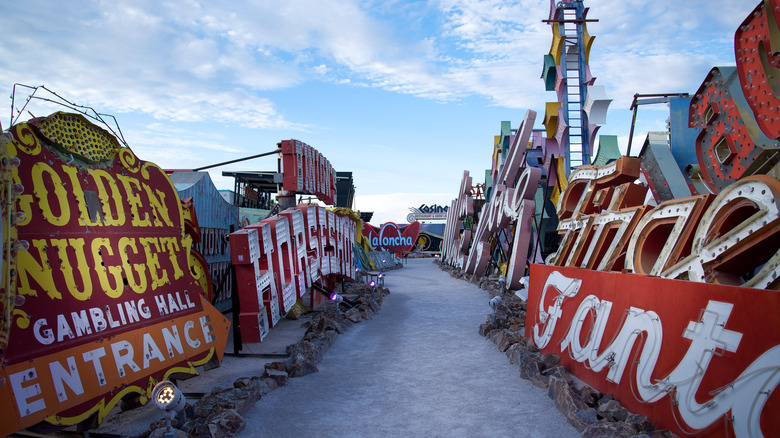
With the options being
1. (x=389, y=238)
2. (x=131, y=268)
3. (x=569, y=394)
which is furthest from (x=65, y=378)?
(x=389, y=238)

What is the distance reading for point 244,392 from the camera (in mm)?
6109

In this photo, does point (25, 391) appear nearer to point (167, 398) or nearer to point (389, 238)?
point (167, 398)

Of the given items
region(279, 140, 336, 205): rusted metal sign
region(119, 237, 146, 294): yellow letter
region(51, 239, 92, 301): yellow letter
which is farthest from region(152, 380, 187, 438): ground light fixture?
region(279, 140, 336, 205): rusted metal sign

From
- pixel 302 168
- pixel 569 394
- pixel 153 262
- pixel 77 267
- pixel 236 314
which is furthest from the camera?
pixel 302 168

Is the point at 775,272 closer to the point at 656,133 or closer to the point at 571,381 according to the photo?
the point at 571,381

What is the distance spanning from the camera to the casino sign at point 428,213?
6667 centimetres

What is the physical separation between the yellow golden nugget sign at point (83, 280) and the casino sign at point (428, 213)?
55734mm

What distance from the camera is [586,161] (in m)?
17.9

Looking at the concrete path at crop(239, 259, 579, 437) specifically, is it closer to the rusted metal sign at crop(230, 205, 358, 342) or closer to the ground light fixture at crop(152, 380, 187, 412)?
the ground light fixture at crop(152, 380, 187, 412)

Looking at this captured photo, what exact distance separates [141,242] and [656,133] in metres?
7.37

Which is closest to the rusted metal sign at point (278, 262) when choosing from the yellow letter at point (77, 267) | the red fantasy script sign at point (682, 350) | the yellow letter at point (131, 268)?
the yellow letter at point (131, 268)

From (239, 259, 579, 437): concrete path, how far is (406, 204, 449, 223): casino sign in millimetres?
53013

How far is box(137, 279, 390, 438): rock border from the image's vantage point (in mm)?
4938

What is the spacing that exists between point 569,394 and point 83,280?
5.07 m
